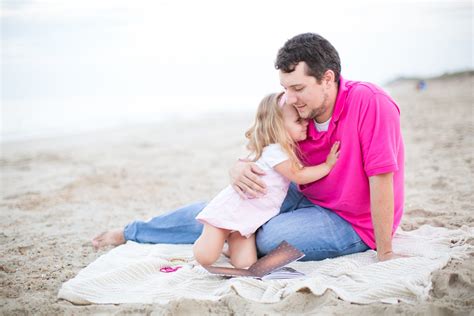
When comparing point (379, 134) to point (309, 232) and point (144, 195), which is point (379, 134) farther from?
point (144, 195)

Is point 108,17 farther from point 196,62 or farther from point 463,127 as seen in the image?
point 463,127

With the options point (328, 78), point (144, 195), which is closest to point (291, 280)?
point (328, 78)

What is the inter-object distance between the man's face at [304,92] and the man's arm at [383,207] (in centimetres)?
62

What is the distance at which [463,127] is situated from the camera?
25.0 ft

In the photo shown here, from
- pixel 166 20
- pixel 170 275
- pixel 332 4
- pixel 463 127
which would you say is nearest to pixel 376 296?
pixel 170 275

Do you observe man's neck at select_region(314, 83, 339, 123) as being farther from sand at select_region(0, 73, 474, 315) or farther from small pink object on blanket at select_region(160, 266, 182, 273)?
small pink object on blanket at select_region(160, 266, 182, 273)

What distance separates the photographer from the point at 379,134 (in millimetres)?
2912

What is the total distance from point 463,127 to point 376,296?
608 centimetres

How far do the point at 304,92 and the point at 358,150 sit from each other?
0.53 metres

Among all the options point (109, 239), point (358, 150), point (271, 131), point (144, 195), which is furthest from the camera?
point (144, 195)

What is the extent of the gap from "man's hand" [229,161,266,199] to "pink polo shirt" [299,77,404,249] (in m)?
0.40

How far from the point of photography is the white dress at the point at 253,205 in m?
3.25

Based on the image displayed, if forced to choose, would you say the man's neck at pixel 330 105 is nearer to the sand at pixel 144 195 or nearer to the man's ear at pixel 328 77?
the man's ear at pixel 328 77

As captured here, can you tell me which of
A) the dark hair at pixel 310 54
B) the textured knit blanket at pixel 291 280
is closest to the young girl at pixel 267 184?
the textured knit blanket at pixel 291 280
